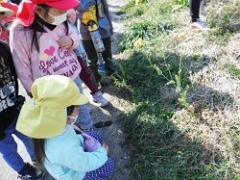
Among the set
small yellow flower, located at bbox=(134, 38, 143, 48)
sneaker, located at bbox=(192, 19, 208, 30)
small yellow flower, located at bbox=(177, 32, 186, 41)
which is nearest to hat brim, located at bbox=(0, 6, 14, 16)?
small yellow flower, located at bbox=(134, 38, 143, 48)

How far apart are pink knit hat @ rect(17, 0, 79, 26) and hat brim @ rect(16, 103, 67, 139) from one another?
0.68 meters

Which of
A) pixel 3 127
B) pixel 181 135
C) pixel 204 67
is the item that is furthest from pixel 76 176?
pixel 204 67

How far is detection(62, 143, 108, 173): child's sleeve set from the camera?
2.23m

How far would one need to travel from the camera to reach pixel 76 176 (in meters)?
2.46

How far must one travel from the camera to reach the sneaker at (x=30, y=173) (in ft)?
10.4

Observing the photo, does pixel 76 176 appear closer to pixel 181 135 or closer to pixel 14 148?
pixel 14 148

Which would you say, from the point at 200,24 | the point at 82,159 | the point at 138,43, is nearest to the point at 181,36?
Answer: the point at 200,24

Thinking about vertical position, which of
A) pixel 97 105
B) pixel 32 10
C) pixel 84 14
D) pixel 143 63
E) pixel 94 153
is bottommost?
pixel 97 105

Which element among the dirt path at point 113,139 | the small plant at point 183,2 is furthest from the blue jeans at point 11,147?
the small plant at point 183,2

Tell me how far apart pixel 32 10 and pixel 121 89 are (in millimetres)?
1634

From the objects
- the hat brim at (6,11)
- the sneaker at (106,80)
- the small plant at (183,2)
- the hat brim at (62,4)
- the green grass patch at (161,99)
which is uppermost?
the hat brim at (62,4)

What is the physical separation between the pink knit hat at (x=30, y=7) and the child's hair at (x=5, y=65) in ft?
0.78

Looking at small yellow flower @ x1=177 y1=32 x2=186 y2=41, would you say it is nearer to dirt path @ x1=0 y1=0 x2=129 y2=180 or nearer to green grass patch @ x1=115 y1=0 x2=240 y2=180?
green grass patch @ x1=115 y1=0 x2=240 y2=180

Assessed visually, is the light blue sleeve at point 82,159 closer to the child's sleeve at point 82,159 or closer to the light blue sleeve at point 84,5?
the child's sleeve at point 82,159
